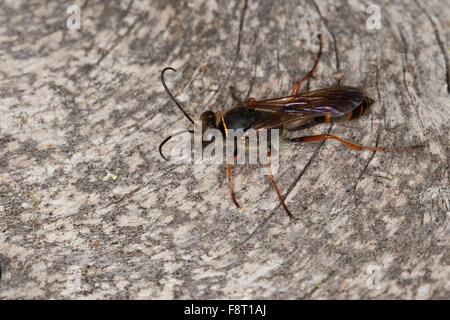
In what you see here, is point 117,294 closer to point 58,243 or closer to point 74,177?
point 58,243

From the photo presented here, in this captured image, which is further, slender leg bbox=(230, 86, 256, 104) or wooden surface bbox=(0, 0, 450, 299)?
slender leg bbox=(230, 86, 256, 104)

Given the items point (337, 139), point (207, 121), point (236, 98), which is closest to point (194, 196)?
point (207, 121)

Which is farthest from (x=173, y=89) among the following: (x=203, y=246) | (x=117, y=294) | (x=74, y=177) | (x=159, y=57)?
Answer: (x=117, y=294)

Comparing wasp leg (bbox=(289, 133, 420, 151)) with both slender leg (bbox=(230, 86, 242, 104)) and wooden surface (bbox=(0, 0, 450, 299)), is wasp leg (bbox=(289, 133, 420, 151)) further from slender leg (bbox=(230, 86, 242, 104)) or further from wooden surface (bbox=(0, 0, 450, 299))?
slender leg (bbox=(230, 86, 242, 104))

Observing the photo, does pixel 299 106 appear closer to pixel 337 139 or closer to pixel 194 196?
pixel 337 139

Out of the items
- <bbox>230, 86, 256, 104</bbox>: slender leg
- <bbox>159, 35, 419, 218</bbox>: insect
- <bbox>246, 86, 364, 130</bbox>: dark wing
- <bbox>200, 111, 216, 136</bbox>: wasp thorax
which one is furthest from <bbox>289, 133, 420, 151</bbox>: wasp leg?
<bbox>200, 111, 216, 136</bbox>: wasp thorax

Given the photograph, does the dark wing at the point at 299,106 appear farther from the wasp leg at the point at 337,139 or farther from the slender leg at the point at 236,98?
the wasp leg at the point at 337,139
